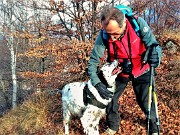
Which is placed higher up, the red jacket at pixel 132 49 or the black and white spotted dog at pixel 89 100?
the red jacket at pixel 132 49


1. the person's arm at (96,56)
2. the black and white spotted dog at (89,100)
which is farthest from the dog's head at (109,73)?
the person's arm at (96,56)

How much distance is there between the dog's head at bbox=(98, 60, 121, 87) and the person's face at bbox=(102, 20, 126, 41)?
2.06 feet

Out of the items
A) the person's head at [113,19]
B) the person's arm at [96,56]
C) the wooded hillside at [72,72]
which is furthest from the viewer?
the wooded hillside at [72,72]

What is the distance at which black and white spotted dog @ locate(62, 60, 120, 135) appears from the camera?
4035 mm

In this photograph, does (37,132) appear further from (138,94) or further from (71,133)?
(138,94)

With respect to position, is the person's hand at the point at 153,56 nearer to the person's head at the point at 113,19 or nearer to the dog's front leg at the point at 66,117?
the person's head at the point at 113,19

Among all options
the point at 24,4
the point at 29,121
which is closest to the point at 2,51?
the point at 24,4

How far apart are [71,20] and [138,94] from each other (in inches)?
197

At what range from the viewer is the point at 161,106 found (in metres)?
5.99

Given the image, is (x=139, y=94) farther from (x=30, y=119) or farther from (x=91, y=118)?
(x=30, y=119)

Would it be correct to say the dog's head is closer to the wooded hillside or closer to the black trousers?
the black trousers

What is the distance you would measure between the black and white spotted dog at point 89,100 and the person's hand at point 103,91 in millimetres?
148

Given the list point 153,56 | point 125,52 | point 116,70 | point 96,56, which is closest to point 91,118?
point 116,70

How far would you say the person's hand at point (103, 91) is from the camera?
3.78m
